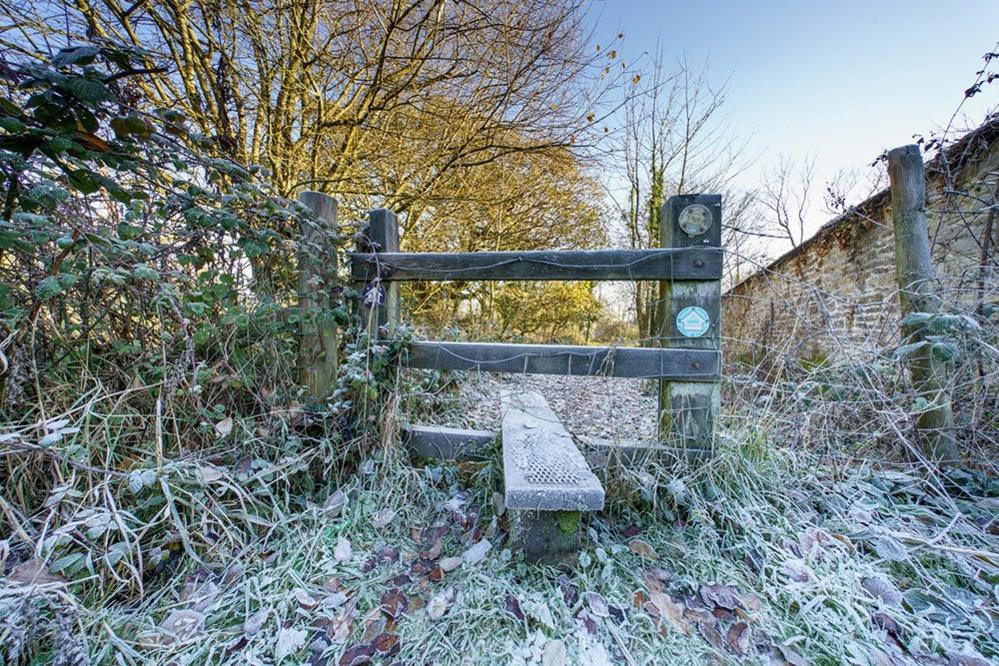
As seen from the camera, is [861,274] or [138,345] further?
[861,274]

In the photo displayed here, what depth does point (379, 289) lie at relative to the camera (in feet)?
6.69

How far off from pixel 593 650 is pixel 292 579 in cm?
112

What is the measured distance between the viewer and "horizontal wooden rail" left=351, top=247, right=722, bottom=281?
1.79 m

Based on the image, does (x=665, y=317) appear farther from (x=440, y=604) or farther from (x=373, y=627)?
(x=373, y=627)

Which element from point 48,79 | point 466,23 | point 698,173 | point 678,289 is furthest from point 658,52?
point 48,79

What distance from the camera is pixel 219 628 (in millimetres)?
1180

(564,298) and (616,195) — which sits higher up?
(616,195)

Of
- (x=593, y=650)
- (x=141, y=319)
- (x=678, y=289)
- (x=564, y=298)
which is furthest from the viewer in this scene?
(x=564, y=298)

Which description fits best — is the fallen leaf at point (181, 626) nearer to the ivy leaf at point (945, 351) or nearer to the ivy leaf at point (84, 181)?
the ivy leaf at point (84, 181)

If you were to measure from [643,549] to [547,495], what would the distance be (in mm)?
600

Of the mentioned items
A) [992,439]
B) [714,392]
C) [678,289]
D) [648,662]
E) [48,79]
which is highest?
[48,79]

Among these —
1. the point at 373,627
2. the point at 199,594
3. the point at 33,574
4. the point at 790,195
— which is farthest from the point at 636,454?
the point at 790,195

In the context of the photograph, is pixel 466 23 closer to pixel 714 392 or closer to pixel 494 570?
pixel 714 392

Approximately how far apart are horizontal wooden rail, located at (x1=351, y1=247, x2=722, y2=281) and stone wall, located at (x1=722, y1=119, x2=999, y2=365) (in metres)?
0.47
